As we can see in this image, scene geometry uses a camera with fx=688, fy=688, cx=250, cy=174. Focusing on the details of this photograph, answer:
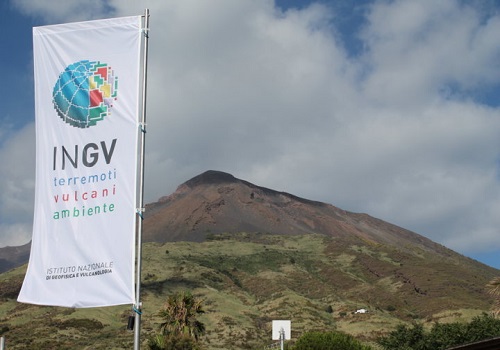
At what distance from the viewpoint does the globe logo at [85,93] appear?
10992 mm

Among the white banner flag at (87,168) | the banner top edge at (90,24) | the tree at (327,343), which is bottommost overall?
the tree at (327,343)

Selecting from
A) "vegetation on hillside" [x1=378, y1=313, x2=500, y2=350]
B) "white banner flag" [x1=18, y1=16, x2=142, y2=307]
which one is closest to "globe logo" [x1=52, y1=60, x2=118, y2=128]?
"white banner flag" [x1=18, y1=16, x2=142, y2=307]

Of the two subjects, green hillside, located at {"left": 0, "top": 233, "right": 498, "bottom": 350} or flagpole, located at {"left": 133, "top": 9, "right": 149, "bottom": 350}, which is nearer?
flagpole, located at {"left": 133, "top": 9, "right": 149, "bottom": 350}

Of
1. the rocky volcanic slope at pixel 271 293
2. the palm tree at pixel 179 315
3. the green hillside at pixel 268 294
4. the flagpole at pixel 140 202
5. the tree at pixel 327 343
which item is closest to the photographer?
the flagpole at pixel 140 202

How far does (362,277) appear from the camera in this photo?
149750 millimetres

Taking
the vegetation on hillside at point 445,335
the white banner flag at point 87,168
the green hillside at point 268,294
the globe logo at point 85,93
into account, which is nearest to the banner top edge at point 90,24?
the white banner flag at point 87,168

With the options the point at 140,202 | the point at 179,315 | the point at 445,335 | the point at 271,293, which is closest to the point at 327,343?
the point at 179,315

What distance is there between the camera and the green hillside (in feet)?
301

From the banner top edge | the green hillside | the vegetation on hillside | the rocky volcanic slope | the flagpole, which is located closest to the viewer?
the flagpole

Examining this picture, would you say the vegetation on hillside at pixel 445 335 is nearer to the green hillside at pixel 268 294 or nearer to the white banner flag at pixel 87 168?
the green hillside at pixel 268 294

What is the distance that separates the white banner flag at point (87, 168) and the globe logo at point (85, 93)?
0.05 ft

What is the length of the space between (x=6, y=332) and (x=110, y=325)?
1375 cm

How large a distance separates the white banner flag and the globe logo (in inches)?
0.6

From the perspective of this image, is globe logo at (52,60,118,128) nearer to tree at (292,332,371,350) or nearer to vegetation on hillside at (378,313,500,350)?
tree at (292,332,371,350)
